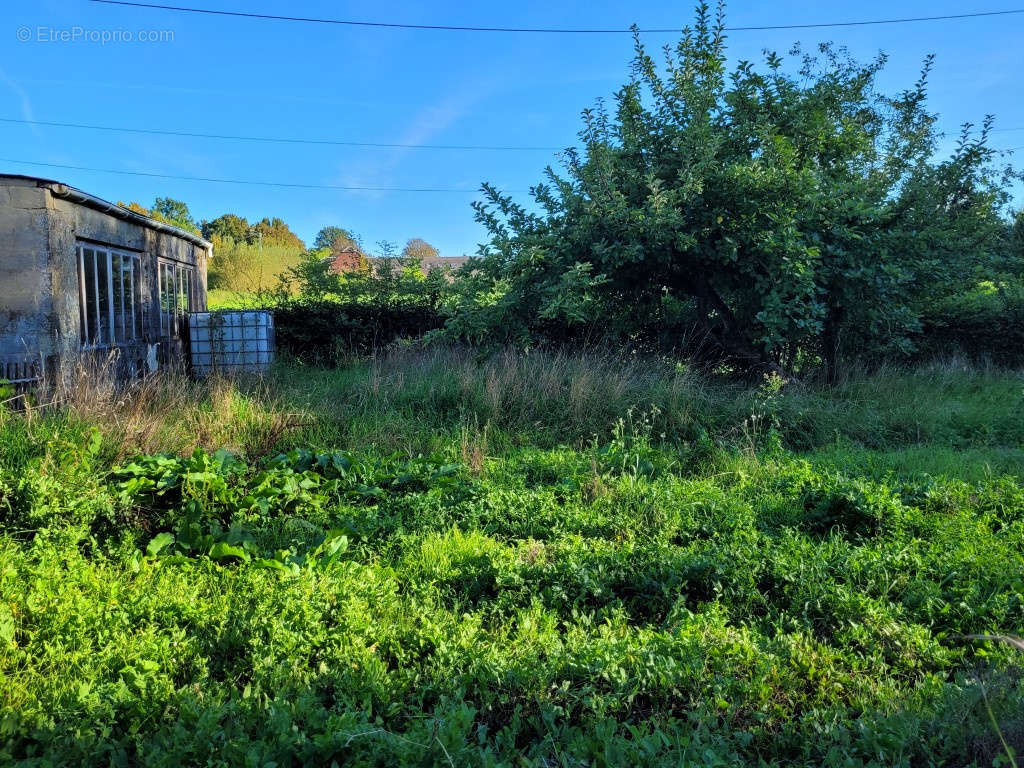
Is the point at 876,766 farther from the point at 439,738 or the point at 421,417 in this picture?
the point at 421,417

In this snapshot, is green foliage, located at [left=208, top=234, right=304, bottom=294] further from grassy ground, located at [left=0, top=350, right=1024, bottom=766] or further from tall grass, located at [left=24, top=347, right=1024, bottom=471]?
grassy ground, located at [left=0, top=350, right=1024, bottom=766]

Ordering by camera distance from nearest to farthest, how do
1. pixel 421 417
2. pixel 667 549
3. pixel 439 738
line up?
1. pixel 439 738
2. pixel 667 549
3. pixel 421 417

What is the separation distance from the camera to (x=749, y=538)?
4305mm

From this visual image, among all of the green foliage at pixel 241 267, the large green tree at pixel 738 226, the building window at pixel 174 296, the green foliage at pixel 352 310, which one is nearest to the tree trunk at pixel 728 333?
the large green tree at pixel 738 226

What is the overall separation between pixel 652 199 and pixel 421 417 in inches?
179

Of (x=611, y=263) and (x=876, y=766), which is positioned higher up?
(x=611, y=263)

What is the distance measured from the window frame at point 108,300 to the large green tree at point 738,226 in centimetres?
630

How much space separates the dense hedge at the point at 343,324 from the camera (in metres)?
15.2

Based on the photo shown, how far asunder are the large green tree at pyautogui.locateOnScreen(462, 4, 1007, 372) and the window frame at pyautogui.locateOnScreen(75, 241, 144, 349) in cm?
630

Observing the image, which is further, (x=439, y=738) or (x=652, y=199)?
(x=652, y=199)

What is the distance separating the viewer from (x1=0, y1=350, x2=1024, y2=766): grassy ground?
252 centimetres

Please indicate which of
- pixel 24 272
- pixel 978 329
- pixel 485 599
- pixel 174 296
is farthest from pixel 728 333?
pixel 174 296

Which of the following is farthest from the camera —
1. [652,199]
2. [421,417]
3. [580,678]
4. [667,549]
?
[652,199]

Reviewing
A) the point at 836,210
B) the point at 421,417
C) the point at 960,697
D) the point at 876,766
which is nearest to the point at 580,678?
the point at 876,766
